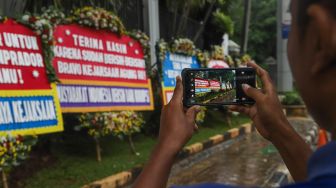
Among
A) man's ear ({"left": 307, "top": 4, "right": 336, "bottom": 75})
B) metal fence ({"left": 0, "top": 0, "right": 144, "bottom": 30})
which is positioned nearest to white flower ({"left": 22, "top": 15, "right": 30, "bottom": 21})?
metal fence ({"left": 0, "top": 0, "right": 144, "bottom": 30})

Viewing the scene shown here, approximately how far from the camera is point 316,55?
0.85 m

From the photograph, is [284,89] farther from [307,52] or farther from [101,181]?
[307,52]

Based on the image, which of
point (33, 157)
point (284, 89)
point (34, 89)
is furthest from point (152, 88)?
point (284, 89)

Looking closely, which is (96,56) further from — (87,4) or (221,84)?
(221,84)

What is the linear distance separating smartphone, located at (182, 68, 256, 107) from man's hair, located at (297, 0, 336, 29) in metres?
0.62

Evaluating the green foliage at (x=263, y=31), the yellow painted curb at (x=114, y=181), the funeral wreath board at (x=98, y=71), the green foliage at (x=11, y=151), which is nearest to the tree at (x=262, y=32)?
the green foliage at (x=263, y=31)

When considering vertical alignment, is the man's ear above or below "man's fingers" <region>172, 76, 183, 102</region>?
above

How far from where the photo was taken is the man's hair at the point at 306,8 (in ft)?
2.67

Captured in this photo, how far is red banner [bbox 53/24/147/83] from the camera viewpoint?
21.1 ft

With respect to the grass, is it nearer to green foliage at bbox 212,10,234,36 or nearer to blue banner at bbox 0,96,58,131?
blue banner at bbox 0,96,58,131

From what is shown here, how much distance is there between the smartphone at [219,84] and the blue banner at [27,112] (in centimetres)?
394

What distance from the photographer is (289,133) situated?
1.41 metres

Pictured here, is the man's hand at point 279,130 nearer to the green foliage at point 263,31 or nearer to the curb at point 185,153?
the curb at point 185,153

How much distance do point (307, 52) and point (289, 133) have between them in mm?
560
